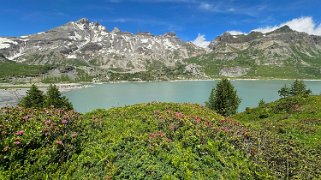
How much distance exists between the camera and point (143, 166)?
10.5 metres

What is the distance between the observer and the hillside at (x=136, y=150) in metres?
10.9

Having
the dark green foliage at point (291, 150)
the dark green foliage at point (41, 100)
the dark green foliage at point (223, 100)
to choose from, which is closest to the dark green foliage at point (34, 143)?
the dark green foliage at point (291, 150)

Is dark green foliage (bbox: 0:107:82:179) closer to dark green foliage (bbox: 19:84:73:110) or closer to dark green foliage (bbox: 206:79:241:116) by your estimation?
dark green foliage (bbox: 19:84:73:110)

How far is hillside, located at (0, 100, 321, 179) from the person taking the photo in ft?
35.8

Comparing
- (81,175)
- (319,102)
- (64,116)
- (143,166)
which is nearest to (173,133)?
(143,166)

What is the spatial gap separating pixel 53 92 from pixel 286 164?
190 feet

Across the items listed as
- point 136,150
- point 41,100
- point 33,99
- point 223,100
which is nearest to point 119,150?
point 136,150

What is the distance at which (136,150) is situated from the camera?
1171 centimetres

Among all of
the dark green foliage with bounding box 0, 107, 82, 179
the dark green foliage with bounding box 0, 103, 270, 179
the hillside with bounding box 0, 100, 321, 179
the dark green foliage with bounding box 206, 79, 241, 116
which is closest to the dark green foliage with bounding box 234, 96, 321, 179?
the hillside with bounding box 0, 100, 321, 179

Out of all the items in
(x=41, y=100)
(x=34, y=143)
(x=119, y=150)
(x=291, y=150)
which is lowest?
(x=41, y=100)

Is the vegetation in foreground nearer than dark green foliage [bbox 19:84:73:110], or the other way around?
the vegetation in foreground

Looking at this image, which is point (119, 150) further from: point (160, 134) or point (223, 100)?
point (223, 100)

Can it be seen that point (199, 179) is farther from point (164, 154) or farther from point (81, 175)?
point (81, 175)

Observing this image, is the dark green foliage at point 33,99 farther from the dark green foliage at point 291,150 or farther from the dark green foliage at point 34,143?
the dark green foliage at point 291,150
